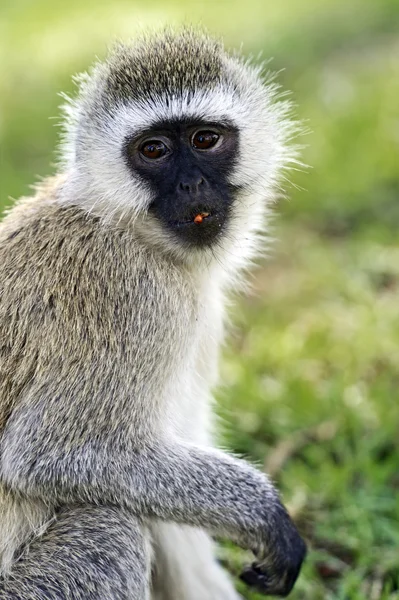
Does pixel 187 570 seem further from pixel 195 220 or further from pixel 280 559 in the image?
pixel 195 220

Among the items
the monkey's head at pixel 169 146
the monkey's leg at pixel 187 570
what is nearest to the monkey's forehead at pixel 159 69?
the monkey's head at pixel 169 146

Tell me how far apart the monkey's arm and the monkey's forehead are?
1460 mm

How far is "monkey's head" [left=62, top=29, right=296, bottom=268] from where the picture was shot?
3793mm

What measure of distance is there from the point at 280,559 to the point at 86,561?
82 cm

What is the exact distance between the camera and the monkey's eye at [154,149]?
12.6ft

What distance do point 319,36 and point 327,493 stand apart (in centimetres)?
745

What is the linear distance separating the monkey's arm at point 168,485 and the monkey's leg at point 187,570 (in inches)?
22.9

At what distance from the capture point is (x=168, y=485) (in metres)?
3.51

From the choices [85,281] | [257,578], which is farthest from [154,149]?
[257,578]

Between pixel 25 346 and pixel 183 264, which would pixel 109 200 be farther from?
pixel 25 346

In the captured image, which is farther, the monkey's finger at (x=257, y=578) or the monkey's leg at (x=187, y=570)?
the monkey's leg at (x=187, y=570)

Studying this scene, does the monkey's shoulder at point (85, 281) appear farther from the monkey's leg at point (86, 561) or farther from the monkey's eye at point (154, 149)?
the monkey's leg at point (86, 561)

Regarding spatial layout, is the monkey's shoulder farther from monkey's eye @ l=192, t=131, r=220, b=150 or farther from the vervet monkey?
monkey's eye @ l=192, t=131, r=220, b=150

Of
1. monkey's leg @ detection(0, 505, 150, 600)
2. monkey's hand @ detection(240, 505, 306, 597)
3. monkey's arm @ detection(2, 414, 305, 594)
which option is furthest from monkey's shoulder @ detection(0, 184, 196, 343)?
monkey's hand @ detection(240, 505, 306, 597)
